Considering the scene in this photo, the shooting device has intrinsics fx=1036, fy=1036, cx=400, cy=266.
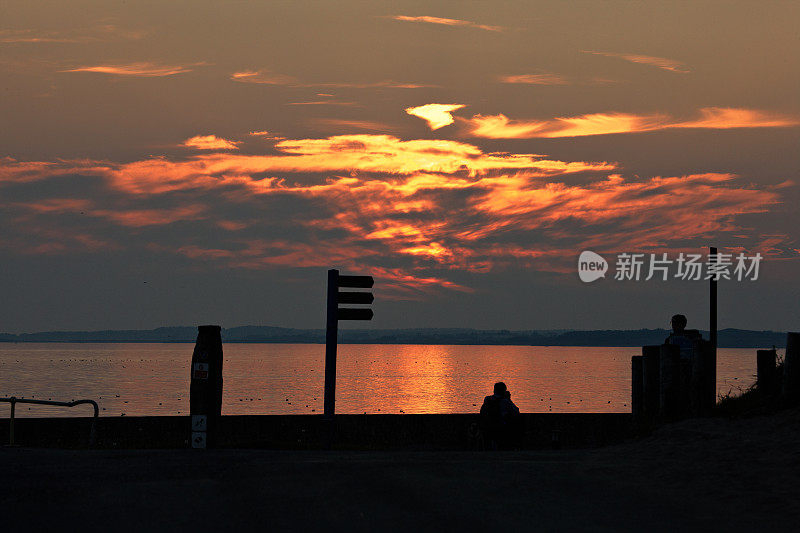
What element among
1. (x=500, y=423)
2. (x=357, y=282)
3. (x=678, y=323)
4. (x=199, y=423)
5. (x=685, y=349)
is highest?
(x=357, y=282)

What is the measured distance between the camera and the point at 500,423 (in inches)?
656

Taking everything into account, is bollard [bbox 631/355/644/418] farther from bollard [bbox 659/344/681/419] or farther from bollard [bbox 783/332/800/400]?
bollard [bbox 783/332/800/400]

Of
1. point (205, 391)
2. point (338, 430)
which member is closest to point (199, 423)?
point (205, 391)

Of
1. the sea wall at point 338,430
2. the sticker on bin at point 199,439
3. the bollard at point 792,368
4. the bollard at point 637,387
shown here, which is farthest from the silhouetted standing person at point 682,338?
the sticker on bin at point 199,439

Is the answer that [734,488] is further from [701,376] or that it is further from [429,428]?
[429,428]

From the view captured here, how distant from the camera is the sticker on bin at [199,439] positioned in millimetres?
17219

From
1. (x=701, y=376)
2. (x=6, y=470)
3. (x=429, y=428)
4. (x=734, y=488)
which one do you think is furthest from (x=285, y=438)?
(x=734, y=488)

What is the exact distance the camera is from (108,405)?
265ft

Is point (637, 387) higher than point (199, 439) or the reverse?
higher

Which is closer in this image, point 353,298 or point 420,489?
point 420,489

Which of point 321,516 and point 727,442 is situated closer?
point 321,516

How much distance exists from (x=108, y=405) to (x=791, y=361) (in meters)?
72.5

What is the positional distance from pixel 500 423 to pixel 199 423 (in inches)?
196

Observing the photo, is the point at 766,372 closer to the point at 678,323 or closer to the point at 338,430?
the point at 678,323
